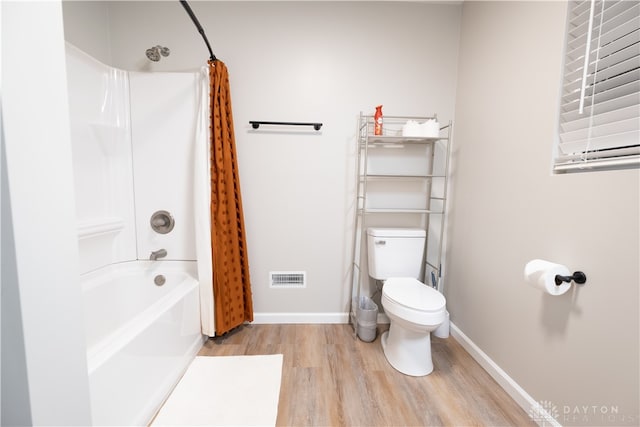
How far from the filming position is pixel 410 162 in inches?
75.4

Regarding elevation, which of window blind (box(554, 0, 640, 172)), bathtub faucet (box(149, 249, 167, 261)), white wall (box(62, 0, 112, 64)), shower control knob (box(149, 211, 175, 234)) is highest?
white wall (box(62, 0, 112, 64))

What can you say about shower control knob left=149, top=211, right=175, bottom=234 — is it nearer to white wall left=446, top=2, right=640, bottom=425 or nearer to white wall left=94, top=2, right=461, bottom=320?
white wall left=94, top=2, right=461, bottom=320

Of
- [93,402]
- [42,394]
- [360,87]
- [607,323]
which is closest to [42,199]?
[42,394]

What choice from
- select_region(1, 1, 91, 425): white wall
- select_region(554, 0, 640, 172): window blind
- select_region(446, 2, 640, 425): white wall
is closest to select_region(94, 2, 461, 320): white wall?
select_region(446, 2, 640, 425): white wall

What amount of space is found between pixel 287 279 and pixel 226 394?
828 mm

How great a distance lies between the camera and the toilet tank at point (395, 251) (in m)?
1.77

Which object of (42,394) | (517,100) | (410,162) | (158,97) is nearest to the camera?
(42,394)

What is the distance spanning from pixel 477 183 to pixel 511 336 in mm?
908

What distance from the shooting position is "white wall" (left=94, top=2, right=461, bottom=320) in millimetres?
1772

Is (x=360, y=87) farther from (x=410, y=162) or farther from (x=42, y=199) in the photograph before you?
(x=42, y=199)

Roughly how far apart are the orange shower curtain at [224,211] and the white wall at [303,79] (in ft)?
0.56

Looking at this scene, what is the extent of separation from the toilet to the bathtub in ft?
4.06

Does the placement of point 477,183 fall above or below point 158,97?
below

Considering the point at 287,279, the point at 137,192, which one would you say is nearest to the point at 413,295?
the point at 287,279
